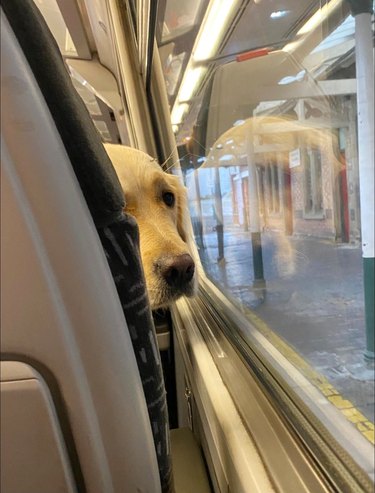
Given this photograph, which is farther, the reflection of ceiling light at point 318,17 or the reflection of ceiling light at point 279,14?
the reflection of ceiling light at point 279,14

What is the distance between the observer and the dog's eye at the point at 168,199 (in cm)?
165

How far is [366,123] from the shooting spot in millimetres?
467

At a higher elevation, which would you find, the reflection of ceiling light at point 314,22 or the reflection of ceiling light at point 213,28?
the reflection of ceiling light at point 213,28

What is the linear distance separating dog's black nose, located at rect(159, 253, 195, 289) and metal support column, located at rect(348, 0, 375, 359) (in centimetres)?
90

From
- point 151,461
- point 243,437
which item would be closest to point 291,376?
point 243,437

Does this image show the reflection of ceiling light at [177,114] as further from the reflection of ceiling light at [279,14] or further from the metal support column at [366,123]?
the metal support column at [366,123]

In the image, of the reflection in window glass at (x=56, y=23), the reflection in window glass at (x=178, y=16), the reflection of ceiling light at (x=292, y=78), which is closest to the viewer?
the reflection of ceiling light at (x=292, y=78)

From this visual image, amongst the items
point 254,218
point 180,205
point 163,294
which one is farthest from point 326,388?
point 180,205

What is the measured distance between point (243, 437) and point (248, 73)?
813 millimetres

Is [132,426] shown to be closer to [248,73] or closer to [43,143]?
[43,143]

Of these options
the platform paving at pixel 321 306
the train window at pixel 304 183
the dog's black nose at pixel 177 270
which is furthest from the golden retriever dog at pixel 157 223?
the platform paving at pixel 321 306

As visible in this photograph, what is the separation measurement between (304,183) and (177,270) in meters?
0.70

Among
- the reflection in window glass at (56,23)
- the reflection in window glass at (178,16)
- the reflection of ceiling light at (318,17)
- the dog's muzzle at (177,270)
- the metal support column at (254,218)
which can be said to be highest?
the reflection in window glass at (56,23)

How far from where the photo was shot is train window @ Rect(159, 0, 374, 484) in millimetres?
509
